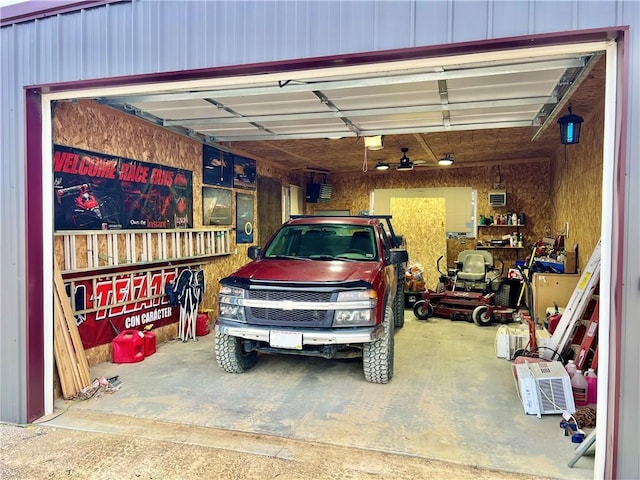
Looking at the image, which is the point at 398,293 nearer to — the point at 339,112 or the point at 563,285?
the point at 563,285

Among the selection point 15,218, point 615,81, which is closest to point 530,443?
point 615,81

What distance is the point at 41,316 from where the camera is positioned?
324 cm

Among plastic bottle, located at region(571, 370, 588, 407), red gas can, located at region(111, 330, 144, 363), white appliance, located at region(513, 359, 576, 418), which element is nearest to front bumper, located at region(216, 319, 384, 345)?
white appliance, located at region(513, 359, 576, 418)

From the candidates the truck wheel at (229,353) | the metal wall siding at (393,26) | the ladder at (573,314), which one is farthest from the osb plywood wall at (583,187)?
the truck wheel at (229,353)

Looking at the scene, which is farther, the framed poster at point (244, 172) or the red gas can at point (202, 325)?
the framed poster at point (244, 172)

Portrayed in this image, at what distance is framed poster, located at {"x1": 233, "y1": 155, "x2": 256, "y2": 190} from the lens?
23.9ft

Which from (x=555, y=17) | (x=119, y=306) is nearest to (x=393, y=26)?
(x=555, y=17)

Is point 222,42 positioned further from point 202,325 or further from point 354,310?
point 202,325

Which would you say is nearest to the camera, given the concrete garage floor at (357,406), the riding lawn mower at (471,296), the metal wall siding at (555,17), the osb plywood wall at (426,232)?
the metal wall siding at (555,17)

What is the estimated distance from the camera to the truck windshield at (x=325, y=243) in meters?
4.74

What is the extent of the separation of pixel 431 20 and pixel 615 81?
1051 millimetres

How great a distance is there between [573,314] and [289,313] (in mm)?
2916

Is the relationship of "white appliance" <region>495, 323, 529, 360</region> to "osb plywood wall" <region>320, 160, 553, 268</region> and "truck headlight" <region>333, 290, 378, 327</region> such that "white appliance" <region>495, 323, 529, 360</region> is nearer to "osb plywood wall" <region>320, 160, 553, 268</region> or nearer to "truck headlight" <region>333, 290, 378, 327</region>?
"truck headlight" <region>333, 290, 378, 327</region>

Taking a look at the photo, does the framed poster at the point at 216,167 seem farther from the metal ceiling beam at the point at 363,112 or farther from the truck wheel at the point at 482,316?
the truck wheel at the point at 482,316
